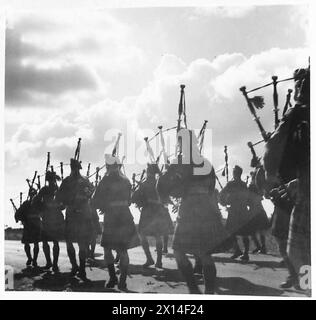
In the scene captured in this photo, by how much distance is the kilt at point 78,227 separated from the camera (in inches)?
299

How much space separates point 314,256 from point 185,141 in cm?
219

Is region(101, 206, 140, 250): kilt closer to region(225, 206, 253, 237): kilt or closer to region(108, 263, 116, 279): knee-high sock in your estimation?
region(108, 263, 116, 279): knee-high sock

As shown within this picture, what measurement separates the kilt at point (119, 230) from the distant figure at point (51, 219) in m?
1.20

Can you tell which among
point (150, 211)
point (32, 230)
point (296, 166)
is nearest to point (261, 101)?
point (296, 166)

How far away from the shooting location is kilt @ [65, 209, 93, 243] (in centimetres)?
759

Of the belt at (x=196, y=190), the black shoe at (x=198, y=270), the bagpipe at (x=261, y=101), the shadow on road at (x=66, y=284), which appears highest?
the bagpipe at (x=261, y=101)

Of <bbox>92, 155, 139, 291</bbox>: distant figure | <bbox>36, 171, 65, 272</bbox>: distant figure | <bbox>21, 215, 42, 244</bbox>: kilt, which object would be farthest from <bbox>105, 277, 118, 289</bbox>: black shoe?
<bbox>21, 215, 42, 244</bbox>: kilt

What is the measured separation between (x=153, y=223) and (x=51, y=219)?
1.76 m

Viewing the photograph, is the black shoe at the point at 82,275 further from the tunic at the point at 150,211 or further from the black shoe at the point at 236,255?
the black shoe at the point at 236,255

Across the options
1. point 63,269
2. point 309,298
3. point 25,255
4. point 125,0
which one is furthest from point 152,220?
point 125,0

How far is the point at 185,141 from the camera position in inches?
256

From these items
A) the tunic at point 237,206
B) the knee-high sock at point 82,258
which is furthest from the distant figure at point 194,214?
the knee-high sock at point 82,258
